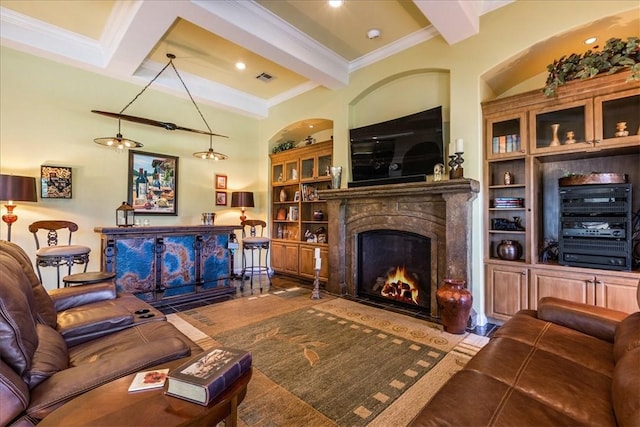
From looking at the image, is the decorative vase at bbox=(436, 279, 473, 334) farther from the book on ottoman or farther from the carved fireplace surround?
the book on ottoman

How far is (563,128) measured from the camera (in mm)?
3104

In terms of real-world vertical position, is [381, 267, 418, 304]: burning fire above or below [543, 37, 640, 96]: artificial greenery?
below

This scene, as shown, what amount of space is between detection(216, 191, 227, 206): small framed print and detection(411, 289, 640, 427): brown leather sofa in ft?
17.0

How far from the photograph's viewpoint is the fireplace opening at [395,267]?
12.6ft

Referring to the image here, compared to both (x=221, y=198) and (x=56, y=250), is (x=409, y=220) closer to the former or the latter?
(x=221, y=198)

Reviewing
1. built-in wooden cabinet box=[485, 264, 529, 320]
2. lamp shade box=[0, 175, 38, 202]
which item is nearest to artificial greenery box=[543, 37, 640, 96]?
built-in wooden cabinet box=[485, 264, 529, 320]

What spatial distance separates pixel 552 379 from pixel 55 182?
18.5ft

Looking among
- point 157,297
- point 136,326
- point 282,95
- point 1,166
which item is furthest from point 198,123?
point 136,326

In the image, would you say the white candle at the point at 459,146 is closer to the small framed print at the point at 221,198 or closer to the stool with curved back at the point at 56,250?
the small framed print at the point at 221,198

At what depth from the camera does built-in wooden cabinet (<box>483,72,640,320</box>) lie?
2713 millimetres

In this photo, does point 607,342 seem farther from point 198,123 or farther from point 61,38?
point 61,38

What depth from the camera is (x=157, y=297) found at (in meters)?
3.98

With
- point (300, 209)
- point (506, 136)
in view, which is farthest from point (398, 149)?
point (300, 209)

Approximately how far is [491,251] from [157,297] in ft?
14.5
